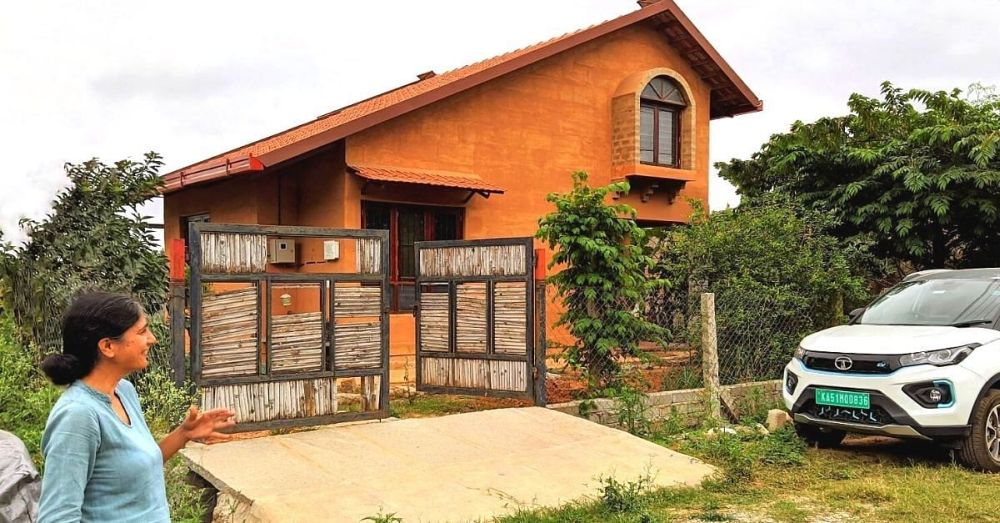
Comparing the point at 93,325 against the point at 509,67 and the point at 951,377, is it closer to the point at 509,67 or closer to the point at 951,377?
the point at 951,377

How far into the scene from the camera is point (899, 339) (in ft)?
24.2

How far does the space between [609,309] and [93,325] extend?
21.8 feet

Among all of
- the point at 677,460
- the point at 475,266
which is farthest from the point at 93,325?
the point at 475,266

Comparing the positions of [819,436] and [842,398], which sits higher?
[842,398]

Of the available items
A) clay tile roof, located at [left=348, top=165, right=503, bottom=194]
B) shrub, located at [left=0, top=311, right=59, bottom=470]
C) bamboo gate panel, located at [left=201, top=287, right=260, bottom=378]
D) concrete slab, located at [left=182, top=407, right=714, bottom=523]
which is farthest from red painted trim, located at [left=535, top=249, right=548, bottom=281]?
shrub, located at [left=0, top=311, right=59, bottom=470]

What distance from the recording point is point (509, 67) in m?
13.2

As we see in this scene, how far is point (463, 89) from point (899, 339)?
25.0 feet

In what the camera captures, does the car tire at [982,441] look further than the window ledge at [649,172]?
No

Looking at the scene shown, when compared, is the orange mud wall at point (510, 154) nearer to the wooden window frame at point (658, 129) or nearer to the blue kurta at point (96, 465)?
the wooden window frame at point (658, 129)

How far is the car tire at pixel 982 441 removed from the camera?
22.9ft

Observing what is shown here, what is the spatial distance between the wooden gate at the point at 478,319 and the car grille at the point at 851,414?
2659 millimetres

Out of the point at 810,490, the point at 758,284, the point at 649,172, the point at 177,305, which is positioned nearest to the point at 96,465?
the point at 177,305

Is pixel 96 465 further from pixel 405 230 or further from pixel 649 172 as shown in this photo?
pixel 649 172

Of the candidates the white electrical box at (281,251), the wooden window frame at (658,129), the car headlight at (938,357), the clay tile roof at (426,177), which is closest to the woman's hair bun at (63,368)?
the car headlight at (938,357)
